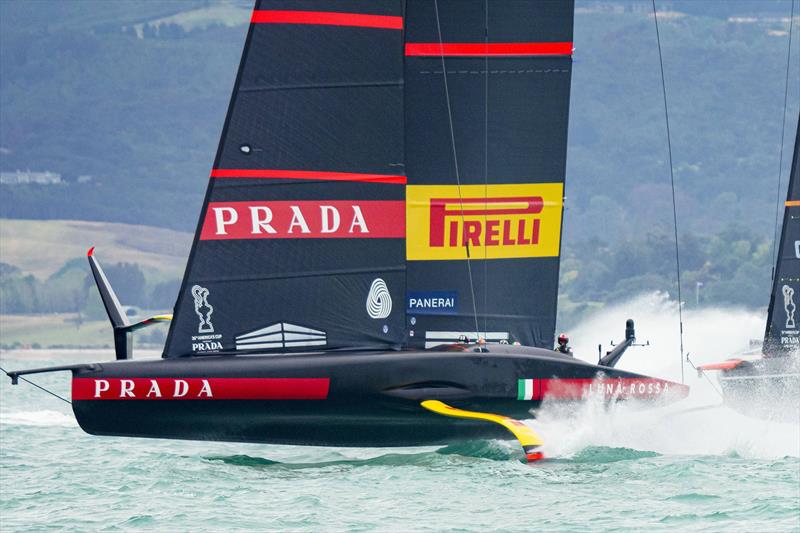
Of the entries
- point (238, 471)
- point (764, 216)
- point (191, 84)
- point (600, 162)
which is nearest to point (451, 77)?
point (238, 471)

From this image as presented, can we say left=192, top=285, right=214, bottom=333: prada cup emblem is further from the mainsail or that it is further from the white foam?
the white foam

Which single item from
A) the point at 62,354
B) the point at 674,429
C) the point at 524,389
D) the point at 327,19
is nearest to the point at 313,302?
the point at 524,389

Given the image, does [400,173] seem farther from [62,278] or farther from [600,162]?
[600,162]

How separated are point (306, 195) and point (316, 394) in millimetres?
1768

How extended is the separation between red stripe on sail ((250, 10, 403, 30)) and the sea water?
3.82 m

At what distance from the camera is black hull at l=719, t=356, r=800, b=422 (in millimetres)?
16812

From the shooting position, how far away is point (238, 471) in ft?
46.0

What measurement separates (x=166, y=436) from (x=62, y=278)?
91.5 m

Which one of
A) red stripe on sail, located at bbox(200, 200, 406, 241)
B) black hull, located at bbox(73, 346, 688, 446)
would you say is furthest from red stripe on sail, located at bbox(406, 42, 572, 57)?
black hull, located at bbox(73, 346, 688, 446)

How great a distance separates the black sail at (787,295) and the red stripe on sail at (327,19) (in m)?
6.21

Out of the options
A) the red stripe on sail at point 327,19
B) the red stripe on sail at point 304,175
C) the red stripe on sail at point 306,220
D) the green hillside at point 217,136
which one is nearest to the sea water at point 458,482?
the red stripe on sail at point 306,220

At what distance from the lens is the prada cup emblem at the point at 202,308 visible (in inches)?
543

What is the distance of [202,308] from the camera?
13.8 meters

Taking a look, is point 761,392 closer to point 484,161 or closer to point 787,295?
point 787,295
